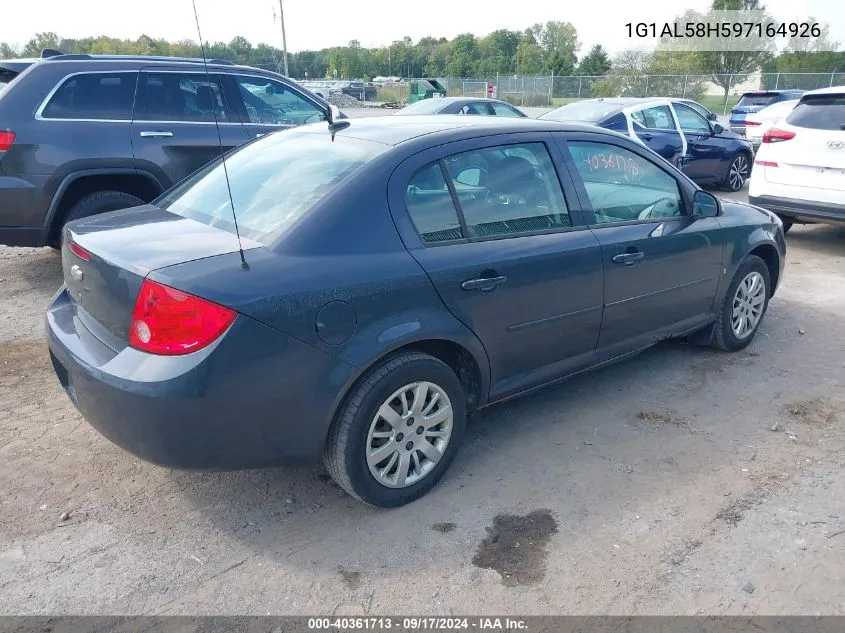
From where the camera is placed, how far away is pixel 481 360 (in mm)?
3348

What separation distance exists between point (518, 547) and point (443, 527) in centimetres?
34

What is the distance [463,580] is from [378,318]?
110 cm

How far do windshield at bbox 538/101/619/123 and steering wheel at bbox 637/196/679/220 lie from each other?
6.15 meters

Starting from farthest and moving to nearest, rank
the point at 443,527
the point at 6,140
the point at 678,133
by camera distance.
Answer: the point at 678,133, the point at 6,140, the point at 443,527

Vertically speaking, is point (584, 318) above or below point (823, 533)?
above

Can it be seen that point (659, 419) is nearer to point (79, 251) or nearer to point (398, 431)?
point (398, 431)

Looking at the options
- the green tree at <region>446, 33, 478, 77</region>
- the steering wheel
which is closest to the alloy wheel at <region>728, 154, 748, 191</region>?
the steering wheel

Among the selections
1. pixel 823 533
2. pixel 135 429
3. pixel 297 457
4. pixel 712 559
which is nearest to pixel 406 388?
pixel 297 457

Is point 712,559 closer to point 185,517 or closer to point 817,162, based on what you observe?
point 185,517

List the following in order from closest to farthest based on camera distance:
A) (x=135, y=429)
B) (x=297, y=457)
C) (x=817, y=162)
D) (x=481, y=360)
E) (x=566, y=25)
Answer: (x=135, y=429), (x=297, y=457), (x=481, y=360), (x=817, y=162), (x=566, y=25)

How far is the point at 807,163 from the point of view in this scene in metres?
7.72

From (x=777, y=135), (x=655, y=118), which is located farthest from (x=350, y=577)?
(x=655, y=118)

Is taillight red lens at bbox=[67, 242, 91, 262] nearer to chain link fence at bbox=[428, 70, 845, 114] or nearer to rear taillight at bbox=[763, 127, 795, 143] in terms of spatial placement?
rear taillight at bbox=[763, 127, 795, 143]

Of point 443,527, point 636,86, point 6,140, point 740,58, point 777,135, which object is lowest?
point 443,527
